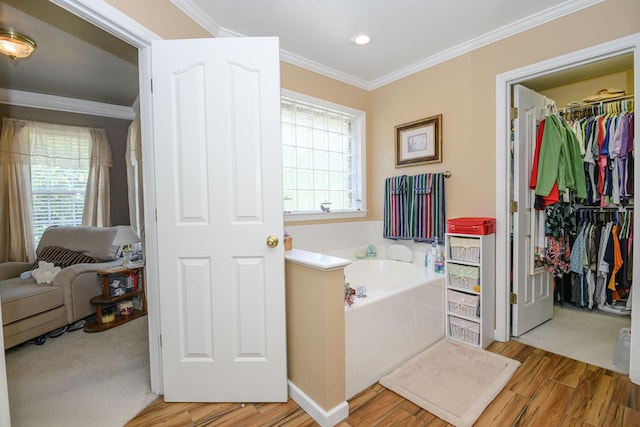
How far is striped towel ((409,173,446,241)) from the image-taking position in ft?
9.08

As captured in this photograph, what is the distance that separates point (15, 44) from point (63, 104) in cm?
165

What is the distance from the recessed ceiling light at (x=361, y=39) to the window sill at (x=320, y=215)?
1.55m

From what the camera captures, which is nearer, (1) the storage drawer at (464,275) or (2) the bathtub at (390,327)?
(2) the bathtub at (390,327)

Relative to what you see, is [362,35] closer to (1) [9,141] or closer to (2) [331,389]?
(2) [331,389]

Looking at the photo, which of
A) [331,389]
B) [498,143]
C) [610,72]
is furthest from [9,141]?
[610,72]

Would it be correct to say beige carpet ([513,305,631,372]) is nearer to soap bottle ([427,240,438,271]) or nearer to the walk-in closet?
the walk-in closet

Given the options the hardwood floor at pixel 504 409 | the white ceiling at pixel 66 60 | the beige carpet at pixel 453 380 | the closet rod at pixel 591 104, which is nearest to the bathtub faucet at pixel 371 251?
the beige carpet at pixel 453 380

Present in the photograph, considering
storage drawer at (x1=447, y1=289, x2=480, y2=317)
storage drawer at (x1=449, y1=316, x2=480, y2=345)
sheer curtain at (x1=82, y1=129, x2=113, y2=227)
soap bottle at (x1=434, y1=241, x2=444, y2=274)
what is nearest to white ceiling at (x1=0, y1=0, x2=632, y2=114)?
sheer curtain at (x1=82, y1=129, x2=113, y2=227)

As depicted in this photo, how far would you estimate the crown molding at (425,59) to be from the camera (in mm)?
2012

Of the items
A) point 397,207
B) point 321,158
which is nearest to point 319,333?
point 397,207

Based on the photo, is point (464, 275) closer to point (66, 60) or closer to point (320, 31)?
point (320, 31)

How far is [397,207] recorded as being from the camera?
308cm

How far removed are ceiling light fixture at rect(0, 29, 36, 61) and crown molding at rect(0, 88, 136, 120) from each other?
1384mm

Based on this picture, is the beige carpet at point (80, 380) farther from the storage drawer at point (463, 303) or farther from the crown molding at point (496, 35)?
the crown molding at point (496, 35)
